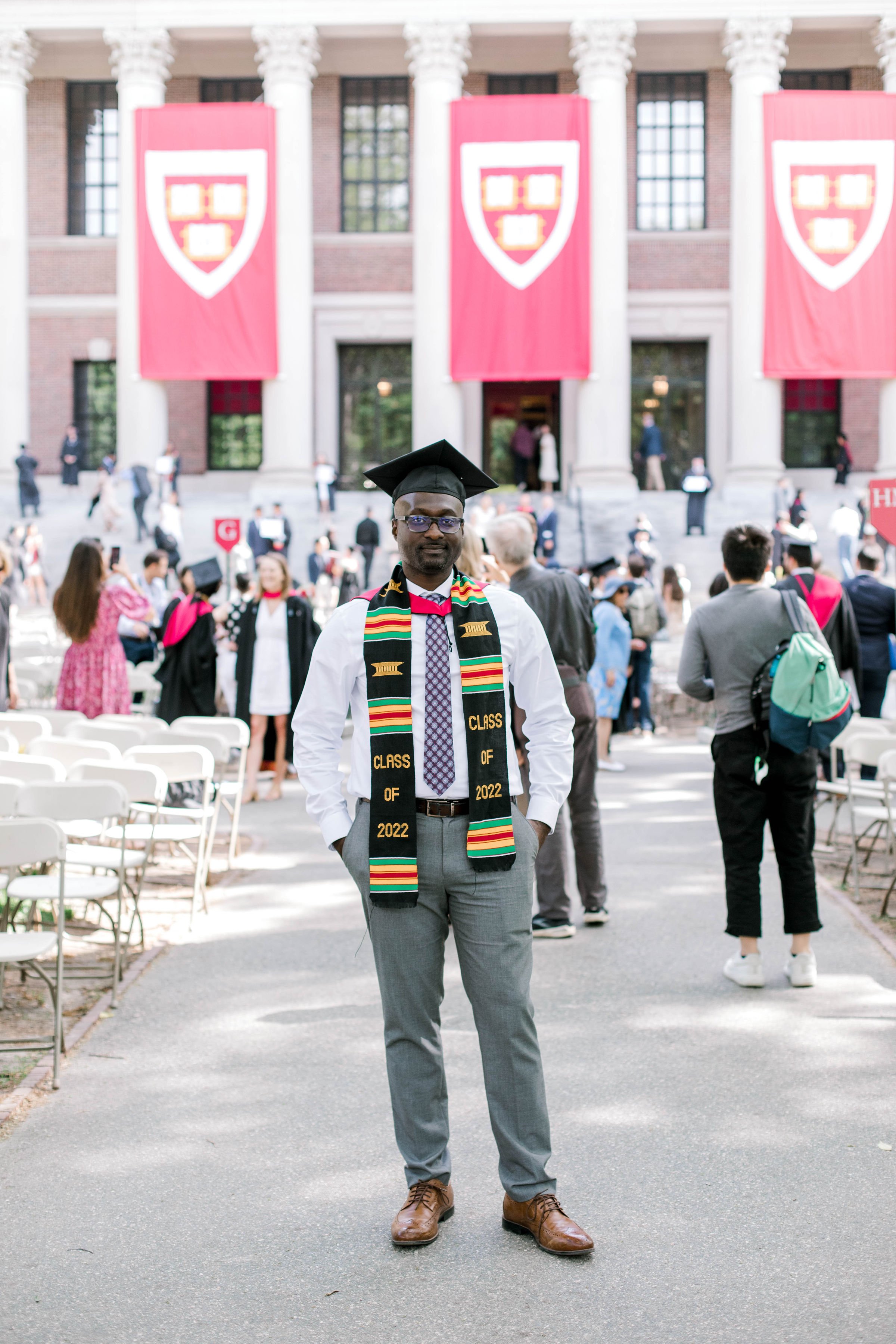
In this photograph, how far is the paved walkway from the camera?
11.7 ft

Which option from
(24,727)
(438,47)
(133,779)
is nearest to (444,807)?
(133,779)

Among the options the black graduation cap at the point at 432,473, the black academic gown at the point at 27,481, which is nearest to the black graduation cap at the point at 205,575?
the black graduation cap at the point at 432,473

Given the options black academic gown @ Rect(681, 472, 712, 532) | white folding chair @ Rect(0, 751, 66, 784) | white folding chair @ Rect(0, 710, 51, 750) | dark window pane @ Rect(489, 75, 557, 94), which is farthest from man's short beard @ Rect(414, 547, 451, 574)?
dark window pane @ Rect(489, 75, 557, 94)

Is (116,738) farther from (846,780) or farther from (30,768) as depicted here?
(846,780)

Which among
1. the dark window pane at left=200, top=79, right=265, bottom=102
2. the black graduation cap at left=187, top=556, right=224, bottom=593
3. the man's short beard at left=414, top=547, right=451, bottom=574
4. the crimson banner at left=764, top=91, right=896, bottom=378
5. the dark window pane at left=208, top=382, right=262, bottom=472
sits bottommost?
the black graduation cap at left=187, top=556, right=224, bottom=593

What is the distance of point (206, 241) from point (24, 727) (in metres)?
20.5

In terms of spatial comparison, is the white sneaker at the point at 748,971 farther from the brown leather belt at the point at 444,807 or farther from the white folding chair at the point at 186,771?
the brown leather belt at the point at 444,807

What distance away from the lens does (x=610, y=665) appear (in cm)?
1398

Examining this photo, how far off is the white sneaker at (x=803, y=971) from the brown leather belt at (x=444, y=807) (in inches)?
124

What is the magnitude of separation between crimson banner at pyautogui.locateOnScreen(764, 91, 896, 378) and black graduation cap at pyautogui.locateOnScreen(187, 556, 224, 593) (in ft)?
56.1

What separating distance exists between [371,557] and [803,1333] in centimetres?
2583

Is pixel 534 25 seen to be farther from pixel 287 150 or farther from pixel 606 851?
pixel 606 851

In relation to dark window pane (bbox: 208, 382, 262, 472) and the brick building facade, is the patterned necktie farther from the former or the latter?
dark window pane (bbox: 208, 382, 262, 472)

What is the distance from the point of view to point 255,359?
27938mm
